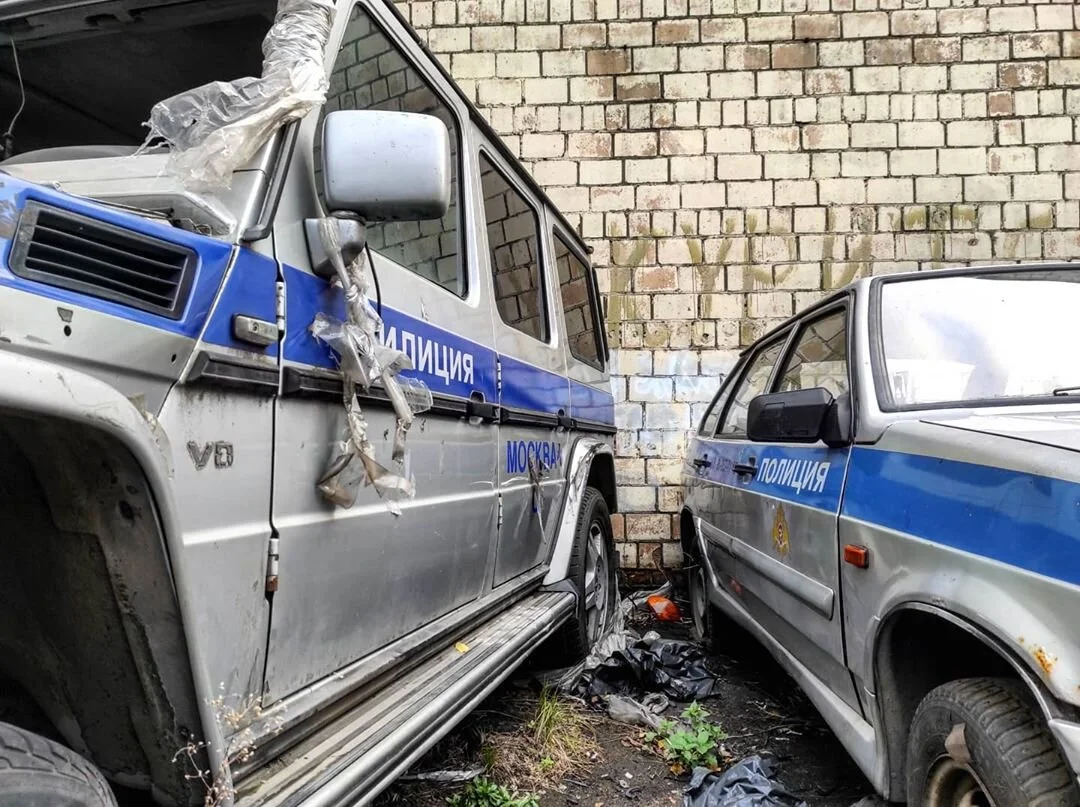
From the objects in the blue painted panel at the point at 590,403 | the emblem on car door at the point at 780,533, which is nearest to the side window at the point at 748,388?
the blue painted panel at the point at 590,403

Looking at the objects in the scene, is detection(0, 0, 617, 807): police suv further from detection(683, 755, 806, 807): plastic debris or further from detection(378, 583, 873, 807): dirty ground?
detection(683, 755, 806, 807): plastic debris

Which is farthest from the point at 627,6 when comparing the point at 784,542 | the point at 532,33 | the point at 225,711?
the point at 225,711

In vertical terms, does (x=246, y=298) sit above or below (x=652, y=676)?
above

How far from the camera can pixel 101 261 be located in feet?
3.80

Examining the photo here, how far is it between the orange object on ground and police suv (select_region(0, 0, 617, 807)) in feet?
8.68

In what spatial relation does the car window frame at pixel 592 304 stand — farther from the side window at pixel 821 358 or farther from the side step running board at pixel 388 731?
the side step running board at pixel 388 731

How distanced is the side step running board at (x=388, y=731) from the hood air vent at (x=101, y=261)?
2.85ft

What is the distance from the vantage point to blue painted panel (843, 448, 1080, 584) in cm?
142

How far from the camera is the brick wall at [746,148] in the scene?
587cm

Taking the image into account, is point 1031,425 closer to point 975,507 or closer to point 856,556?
point 975,507

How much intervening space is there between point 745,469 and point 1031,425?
5.33ft

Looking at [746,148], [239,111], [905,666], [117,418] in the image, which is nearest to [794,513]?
[905,666]

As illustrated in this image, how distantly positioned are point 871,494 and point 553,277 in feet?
7.26

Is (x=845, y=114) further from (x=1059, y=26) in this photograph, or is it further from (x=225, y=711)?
(x=225, y=711)
